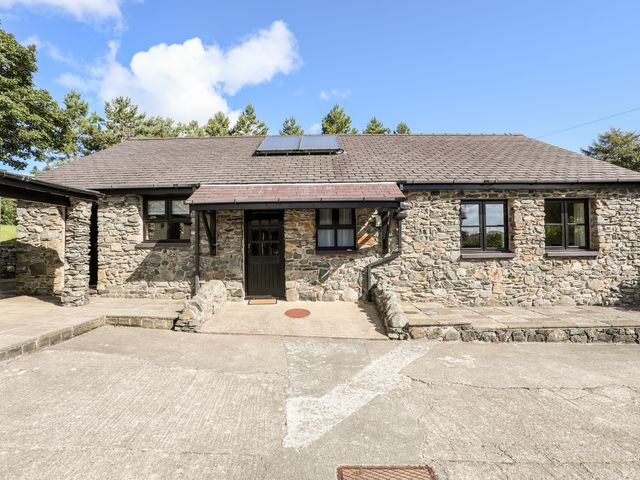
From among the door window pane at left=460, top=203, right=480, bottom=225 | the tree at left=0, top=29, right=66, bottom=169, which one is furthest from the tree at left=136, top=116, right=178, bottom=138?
the door window pane at left=460, top=203, right=480, bottom=225

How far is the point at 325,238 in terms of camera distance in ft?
29.1

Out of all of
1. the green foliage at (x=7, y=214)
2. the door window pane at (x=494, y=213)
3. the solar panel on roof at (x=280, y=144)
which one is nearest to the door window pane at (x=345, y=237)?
the door window pane at (x=494, y=213)

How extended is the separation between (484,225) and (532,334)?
11.8 ft

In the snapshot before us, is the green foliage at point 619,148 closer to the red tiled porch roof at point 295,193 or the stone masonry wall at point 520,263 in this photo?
the stone masonry wall at point 520,263

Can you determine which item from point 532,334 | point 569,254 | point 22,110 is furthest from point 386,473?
point 22,110

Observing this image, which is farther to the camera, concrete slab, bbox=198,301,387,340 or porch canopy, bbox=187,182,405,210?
porch canopy, bbox=187,182,405,210

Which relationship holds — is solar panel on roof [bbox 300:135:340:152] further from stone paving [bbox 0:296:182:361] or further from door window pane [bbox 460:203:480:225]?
stone paving [bbox 0:296:182:361]

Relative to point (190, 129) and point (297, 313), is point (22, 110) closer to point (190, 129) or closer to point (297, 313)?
point (190, 129)

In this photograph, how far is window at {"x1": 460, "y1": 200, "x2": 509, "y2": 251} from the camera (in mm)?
8915

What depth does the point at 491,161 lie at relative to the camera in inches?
401

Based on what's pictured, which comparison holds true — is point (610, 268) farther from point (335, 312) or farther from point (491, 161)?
point (335, 312)

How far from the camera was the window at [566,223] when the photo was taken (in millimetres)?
9016

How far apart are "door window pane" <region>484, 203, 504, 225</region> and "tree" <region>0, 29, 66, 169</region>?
23949 mm

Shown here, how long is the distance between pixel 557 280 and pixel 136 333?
447 inches
